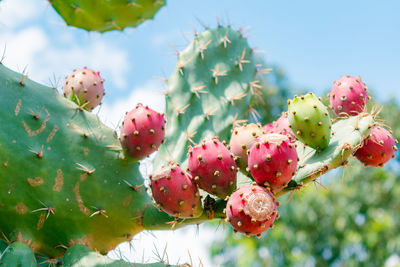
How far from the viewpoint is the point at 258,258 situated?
7.17 metres

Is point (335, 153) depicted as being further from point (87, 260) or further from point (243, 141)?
point (87, 260)

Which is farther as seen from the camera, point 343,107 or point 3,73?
point 343,107

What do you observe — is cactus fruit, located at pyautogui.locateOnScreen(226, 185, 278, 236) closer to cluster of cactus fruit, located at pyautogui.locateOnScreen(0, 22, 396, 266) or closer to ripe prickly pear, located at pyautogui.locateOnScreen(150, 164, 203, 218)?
cluster of cactus fruit, located at pyautogui.locateOnScreen(0, 22, 396, 266)

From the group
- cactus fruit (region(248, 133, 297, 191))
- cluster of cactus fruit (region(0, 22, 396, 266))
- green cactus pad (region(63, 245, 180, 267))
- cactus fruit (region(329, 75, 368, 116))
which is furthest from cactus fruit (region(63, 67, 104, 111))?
cactus fruit (region(329, 75, 368, 116))

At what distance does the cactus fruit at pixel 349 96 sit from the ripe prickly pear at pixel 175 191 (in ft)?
2.20

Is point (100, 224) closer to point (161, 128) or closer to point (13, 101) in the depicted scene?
point (161, 128)

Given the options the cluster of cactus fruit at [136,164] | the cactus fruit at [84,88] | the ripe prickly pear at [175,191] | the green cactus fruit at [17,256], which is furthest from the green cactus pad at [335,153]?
the cactus fruit at [84,88]

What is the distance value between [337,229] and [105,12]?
22.3 ft

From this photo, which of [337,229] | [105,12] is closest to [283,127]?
[105,12]

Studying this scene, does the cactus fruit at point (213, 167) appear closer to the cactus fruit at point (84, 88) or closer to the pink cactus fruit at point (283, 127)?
the pink cactus fruit at point (283, 127)

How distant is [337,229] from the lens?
25.0 ft

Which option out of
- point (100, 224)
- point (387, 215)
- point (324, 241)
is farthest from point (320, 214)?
point (100, 224)

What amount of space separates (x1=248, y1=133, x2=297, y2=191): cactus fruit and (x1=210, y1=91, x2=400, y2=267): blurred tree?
5.99 m

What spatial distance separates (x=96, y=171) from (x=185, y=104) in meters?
0.64
